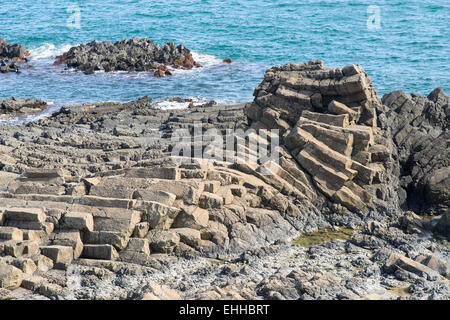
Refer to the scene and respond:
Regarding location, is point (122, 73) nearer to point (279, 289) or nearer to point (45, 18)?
point (45, 18)

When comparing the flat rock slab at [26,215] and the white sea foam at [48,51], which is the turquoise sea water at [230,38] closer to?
the white sea foam at [48,51]

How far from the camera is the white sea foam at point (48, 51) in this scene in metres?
61.7

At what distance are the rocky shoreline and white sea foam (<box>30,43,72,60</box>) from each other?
31.0m

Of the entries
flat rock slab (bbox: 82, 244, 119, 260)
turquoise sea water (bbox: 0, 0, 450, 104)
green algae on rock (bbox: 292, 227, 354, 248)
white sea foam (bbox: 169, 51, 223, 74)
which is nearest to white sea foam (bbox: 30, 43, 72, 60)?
turquoise sea water (bbox: 0, 0, 450, 104)

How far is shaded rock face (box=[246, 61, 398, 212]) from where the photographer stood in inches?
1048

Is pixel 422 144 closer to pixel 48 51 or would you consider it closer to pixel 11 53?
pixel 11 53

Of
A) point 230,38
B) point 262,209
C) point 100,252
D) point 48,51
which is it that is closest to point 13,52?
point 48,51

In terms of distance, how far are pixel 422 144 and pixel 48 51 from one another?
4443cm

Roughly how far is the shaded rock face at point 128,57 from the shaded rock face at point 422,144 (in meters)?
25.6

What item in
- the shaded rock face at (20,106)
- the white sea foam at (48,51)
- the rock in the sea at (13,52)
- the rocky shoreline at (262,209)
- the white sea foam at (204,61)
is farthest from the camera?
the white sea foam at (48,51)

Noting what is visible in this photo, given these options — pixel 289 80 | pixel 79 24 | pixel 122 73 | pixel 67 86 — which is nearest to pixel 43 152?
pixel 289 80

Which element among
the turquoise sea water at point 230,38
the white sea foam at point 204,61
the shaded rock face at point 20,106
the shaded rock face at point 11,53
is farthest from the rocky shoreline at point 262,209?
the shaded rock face at point 11,53

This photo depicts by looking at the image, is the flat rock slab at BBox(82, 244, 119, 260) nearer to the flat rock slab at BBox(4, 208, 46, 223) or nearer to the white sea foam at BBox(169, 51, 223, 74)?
the flat rock slab at BBox(4, 208, 46, 223)

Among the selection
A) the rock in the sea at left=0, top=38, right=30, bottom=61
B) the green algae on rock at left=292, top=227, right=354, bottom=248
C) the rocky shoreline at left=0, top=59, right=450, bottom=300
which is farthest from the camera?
the rock in the sea at left=0, top=38, right=30, bottom=61
